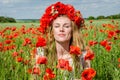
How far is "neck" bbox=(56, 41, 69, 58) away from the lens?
3.32 meters

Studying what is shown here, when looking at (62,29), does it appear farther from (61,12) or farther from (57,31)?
(61,12)

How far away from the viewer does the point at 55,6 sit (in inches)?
132

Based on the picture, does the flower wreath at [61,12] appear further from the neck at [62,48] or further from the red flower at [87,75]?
the red flower at [87,75]

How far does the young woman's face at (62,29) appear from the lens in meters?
3.15

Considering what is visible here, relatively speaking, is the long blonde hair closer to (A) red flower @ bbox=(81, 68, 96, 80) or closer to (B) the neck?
(B) the neck

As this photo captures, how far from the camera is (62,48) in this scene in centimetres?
334

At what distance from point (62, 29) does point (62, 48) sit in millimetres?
259

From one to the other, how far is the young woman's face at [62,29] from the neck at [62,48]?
4.0 inches

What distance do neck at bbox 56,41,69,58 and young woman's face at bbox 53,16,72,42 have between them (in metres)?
0.10

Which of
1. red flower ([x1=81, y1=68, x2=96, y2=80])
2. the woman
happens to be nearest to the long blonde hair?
the woman

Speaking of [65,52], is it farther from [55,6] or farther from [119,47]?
[119,47]

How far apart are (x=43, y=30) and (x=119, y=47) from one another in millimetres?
1595

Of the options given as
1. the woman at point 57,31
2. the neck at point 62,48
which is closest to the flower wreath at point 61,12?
the woman at point 57,31

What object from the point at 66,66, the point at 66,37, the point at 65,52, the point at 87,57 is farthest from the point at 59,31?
the point at 66,66
